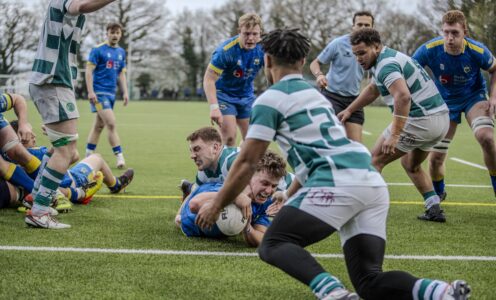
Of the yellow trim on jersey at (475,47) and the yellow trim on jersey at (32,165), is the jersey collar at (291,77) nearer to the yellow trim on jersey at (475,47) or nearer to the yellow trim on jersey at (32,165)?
the yellow trim on jersey at (32,165)

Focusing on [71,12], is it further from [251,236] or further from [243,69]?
[243,69]

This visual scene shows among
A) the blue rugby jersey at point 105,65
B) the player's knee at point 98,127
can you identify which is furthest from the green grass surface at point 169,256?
the blue rugby jersey at point 105,65

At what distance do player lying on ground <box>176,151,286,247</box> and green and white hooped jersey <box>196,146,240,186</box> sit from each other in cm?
9

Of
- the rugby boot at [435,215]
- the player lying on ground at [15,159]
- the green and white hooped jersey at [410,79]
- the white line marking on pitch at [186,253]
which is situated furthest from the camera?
the rugby boot at [435,215]

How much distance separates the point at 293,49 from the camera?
344 centimetres

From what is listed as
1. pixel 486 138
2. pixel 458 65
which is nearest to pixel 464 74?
pixel 458 65

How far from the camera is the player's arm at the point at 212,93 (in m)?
7.54

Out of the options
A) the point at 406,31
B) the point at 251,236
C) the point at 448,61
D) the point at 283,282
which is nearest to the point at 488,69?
the point at 448,61

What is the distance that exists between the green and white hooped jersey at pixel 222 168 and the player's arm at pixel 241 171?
180 centimetres

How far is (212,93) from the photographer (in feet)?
25.3

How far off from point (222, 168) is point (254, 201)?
41cm

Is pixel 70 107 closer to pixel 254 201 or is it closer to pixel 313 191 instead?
pixel 254 201

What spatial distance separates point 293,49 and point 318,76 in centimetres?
464

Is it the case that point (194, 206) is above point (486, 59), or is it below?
below
